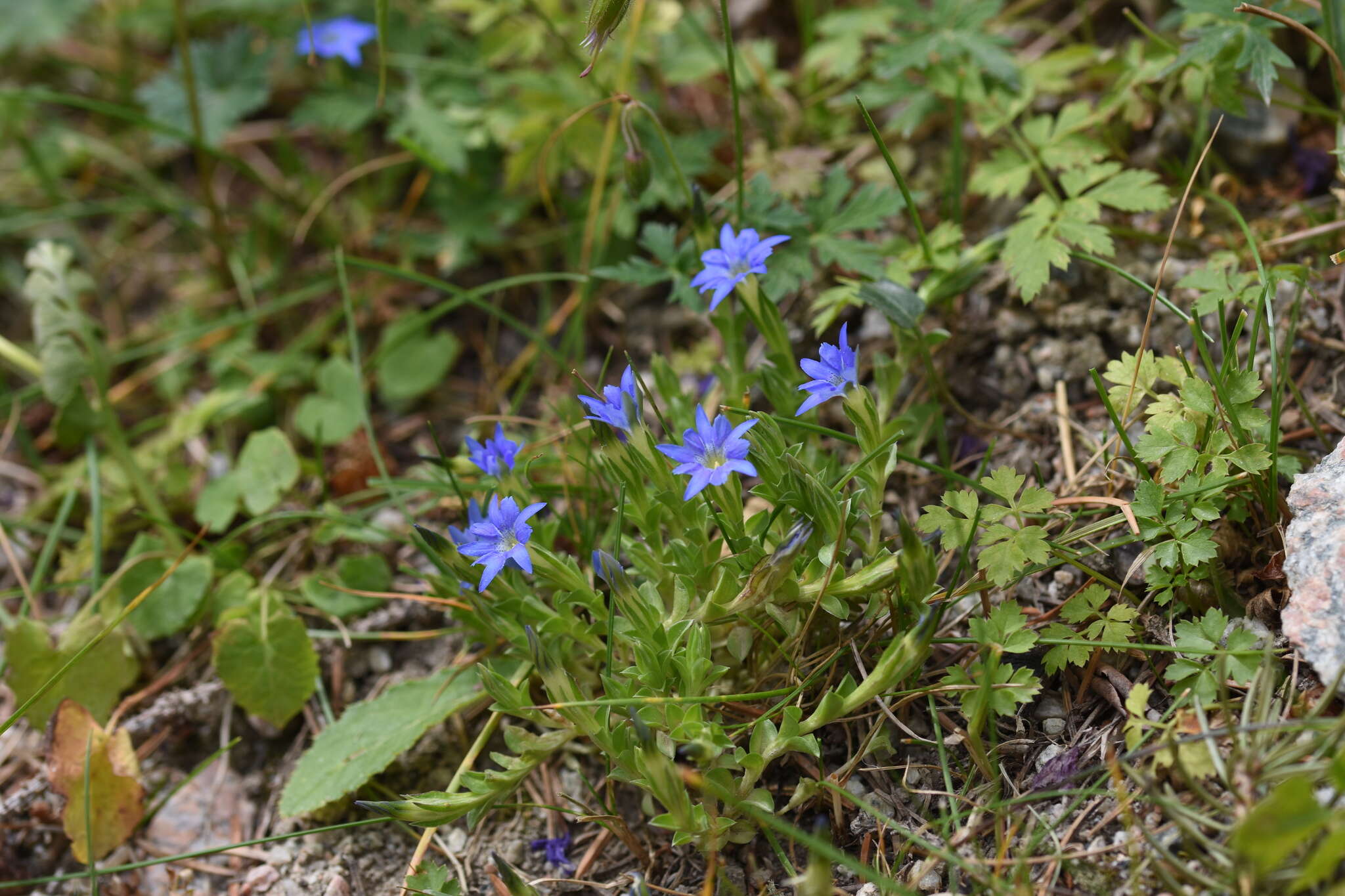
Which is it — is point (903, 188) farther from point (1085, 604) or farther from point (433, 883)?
point (433, 883)

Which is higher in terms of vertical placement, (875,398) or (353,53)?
(353,53)

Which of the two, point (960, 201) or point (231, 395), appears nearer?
point (960, 201)

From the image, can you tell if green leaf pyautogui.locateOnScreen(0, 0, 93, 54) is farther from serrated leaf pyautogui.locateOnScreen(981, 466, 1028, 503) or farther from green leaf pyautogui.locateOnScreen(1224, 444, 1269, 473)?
green leaf pyautogui.locateOnScreen(1224, 444, 1269, 473)

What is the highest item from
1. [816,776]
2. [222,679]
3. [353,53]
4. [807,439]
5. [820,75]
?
[353,53]

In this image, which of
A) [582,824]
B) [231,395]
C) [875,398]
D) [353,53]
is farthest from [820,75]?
[582,824]

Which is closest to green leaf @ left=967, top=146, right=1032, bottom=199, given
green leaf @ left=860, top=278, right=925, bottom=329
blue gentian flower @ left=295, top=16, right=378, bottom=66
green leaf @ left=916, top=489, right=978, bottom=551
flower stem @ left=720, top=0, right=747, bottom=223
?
green leaf @ left=860, top=278, right=925, bottom=329

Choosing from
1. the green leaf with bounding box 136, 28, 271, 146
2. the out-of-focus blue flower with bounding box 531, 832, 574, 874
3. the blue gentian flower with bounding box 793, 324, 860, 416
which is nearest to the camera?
the blue gentian flower with bounding box 793, 324, 860, 416

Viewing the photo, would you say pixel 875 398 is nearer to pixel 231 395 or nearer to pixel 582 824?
pixel 582 824
